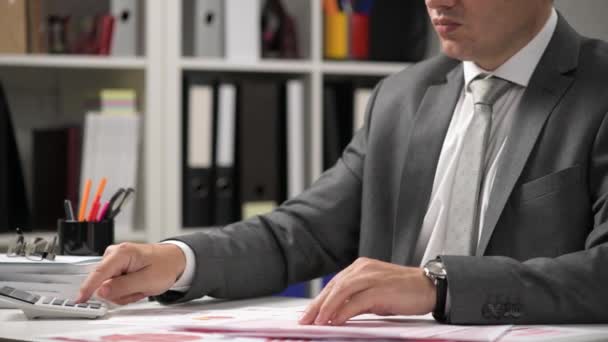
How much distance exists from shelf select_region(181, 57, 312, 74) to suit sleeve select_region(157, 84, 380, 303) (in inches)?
37.1

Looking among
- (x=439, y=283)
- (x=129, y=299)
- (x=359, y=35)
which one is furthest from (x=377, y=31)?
(x=439, y=283)

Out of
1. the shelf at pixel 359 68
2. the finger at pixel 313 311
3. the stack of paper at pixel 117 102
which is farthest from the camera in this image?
the shelf at pixel 359 68

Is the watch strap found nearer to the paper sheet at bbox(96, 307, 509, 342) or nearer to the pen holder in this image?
the paper sheet at bbox(96, 307, 509, 342)

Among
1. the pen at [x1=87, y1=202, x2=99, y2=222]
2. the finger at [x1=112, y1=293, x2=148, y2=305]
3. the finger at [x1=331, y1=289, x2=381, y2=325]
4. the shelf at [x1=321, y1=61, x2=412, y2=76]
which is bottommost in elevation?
the finger at [x1=112, y1=293, x2=148, y2=305]

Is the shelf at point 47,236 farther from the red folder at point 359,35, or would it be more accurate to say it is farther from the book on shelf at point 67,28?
the red folder at point 359,35

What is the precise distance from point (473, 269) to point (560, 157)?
0.34 meters

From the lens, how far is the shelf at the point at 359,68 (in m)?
2.78

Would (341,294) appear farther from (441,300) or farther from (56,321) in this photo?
(56,321)

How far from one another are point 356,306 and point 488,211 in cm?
40

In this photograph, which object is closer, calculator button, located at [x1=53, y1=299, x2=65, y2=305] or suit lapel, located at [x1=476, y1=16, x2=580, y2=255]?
calculator button, located at [x1=53, y1=299, x2=65, y2=305]

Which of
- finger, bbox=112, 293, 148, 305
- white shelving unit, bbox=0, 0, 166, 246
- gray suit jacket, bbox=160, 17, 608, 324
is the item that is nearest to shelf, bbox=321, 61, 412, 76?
white shelving unit, bbox=0, 0, 166, 246

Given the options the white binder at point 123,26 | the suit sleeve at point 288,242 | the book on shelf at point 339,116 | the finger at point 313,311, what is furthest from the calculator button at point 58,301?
the book on shelf at point 339,116

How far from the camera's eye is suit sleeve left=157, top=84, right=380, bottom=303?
1456 millimetres

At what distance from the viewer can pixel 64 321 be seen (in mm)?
1189
